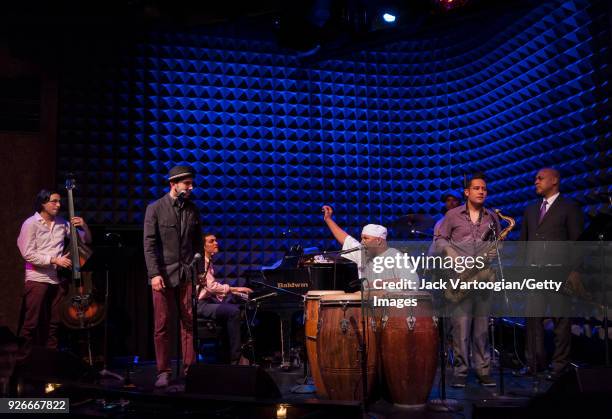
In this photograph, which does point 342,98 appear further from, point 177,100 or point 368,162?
point 177,100

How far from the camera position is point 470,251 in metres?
5.56

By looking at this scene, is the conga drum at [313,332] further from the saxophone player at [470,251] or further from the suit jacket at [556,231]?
the suit jacket at [556,231]

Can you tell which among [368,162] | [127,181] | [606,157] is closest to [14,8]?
[127,181]

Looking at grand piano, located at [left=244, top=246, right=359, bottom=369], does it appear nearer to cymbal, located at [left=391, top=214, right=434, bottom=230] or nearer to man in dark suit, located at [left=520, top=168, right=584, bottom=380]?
cymbal, located at [left=391, top=214, right=434, bottom=230]

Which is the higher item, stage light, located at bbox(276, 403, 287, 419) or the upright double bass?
the upright double bass

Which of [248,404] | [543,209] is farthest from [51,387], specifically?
[543,209]

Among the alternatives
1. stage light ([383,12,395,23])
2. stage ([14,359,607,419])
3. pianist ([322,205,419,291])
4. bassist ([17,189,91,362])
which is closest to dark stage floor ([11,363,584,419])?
stage ([14,359,607,419])

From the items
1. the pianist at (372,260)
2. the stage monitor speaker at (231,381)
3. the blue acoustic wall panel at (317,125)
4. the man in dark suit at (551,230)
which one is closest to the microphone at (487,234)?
the pianist at (372,260)

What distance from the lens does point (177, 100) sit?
8617 millimetres

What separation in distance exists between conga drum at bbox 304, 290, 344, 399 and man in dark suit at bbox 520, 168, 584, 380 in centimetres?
207

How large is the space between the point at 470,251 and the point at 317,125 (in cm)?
414

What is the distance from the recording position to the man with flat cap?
5535 mm

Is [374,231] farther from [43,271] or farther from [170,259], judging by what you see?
[43,271]

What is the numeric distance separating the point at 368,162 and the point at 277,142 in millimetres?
1365
